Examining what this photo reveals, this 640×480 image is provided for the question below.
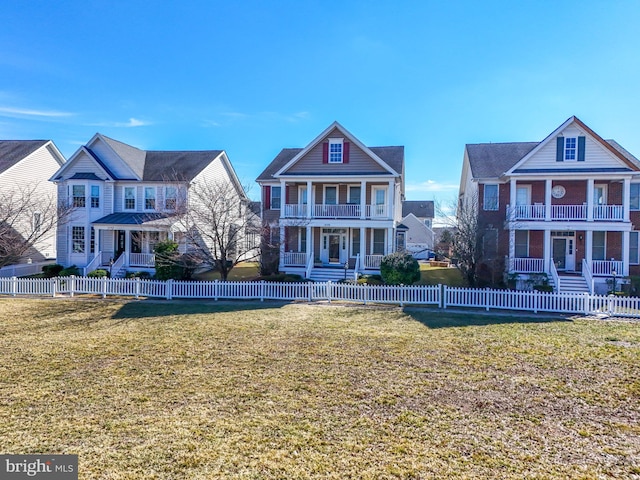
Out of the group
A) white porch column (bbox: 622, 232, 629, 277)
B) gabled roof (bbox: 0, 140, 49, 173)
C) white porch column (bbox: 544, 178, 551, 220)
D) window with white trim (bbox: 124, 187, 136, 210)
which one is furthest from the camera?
gabled roof (bbox: 0, 140, 49, 173)

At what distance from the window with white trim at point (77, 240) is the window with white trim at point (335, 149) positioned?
17.7 metres

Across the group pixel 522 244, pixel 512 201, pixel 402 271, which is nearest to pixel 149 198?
pixel 402 271

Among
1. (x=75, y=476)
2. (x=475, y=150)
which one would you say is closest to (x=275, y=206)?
(x=475, y=150)

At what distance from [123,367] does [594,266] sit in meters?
23.3

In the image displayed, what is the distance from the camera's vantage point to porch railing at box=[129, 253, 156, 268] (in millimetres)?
22422

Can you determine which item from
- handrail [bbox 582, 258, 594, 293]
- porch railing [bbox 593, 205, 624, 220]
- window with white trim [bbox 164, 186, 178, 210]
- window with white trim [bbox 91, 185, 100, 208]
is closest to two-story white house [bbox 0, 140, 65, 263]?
window with white trim [bbox 91, 185, 100, 208]

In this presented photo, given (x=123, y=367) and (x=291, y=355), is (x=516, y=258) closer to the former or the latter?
(x=291, y=355)

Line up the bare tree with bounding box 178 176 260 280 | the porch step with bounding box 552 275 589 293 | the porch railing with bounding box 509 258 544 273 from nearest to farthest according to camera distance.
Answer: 1. the bare tree with bounding box 178 176 260 280
2. the porch step with bounding box 552 275 589 293
3. the porch railing with bounding box 509 258 544 273

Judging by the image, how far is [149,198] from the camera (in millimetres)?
24453

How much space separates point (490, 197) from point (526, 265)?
193 inches

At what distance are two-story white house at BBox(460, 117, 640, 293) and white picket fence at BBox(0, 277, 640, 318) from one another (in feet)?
14.2

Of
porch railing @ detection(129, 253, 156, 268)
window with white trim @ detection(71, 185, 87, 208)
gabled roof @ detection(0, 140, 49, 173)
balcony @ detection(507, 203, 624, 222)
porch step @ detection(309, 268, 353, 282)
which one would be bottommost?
porch step @ detection(309, 268, 353, 282)

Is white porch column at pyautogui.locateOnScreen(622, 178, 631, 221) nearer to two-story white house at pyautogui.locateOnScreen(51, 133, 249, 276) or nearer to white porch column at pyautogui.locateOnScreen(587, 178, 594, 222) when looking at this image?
white porch column at pyautogui.locateOnScreen(587, 178, 594, 222)

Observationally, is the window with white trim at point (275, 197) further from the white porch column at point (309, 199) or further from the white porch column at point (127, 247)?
the white porch column at point (127, 247)
